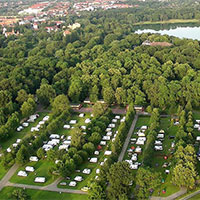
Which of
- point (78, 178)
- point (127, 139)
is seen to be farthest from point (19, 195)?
point (127, 139)

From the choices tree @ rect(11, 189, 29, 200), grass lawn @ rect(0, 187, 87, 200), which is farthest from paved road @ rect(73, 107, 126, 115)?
tree @ rect(11, 189, 29, 200)

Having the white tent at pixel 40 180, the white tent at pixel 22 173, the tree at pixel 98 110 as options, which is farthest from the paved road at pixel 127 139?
the white tent at pixel 22 173

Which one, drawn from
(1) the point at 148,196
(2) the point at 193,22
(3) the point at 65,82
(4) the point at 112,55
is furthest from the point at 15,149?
(2) the point at 193,22

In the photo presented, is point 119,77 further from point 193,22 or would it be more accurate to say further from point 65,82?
point 193,22

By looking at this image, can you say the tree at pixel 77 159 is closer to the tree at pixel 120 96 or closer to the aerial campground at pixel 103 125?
the aerial campground at pixel 103 125

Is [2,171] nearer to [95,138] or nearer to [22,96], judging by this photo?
[95,138]

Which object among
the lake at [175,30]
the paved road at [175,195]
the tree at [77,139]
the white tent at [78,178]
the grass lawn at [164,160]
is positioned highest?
the tree at [77,139]
